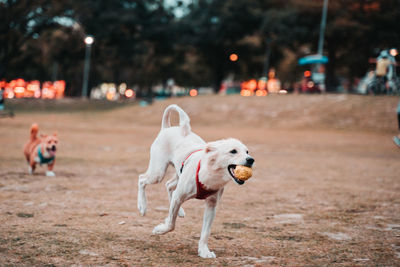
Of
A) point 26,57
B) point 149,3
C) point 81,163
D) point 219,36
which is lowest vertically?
point 81,163

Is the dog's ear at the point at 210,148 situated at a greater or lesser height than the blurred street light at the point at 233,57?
lesser

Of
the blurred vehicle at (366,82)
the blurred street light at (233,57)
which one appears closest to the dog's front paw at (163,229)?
the blurred vehicle at (366,82)

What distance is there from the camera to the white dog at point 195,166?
4.16m

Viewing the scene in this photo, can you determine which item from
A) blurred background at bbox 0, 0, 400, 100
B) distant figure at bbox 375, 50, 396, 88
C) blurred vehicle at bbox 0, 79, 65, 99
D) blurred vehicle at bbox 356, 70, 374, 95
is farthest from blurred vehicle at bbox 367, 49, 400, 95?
blurred vehicle at bbox 0, 79, 65, 99

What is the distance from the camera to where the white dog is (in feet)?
13.6

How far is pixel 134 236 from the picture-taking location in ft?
16.6

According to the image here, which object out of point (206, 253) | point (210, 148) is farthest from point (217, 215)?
point (210, 148)

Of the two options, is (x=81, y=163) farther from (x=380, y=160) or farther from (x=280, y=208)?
(x=380, y=160)

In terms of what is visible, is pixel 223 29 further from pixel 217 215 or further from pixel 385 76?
pixel 217 215

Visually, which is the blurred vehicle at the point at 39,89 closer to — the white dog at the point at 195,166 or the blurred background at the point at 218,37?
the blurred background at the point at 218,37

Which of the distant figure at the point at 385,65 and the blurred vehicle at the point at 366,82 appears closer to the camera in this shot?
the distant figure at the point at 385,65

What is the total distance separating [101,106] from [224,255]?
41.7m

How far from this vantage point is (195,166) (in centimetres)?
452

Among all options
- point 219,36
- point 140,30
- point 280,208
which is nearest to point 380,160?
point 280,208
